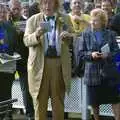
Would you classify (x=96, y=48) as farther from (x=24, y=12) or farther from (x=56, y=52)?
(x=24, y=12)

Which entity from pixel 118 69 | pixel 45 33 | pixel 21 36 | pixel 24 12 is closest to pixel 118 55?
pixel 118 69

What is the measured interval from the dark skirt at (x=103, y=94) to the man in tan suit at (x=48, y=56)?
13.5 inches

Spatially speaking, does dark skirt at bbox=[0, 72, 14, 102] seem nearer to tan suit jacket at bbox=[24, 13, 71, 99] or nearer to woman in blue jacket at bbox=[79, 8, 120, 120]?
tan suit jacket at bbox=[24, 13, 71, 99]

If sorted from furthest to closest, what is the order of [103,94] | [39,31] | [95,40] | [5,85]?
[5,85]
[103,94]
[95,40]
[39,31]

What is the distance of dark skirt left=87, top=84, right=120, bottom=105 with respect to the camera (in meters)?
5.84

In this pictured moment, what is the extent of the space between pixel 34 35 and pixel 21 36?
1.10m

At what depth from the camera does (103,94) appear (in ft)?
19.3

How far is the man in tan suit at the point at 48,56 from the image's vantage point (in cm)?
569

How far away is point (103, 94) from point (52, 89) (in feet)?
2.17

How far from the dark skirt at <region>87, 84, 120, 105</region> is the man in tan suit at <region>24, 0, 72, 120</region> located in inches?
13.5

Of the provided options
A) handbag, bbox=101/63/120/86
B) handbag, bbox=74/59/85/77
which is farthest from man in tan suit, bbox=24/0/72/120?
handbag, bbox=101/63/120/86

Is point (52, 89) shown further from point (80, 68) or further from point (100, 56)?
point (100, 56)

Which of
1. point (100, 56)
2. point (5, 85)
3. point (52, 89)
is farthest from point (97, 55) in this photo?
point (5, 85)

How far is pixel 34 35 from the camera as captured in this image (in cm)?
559
